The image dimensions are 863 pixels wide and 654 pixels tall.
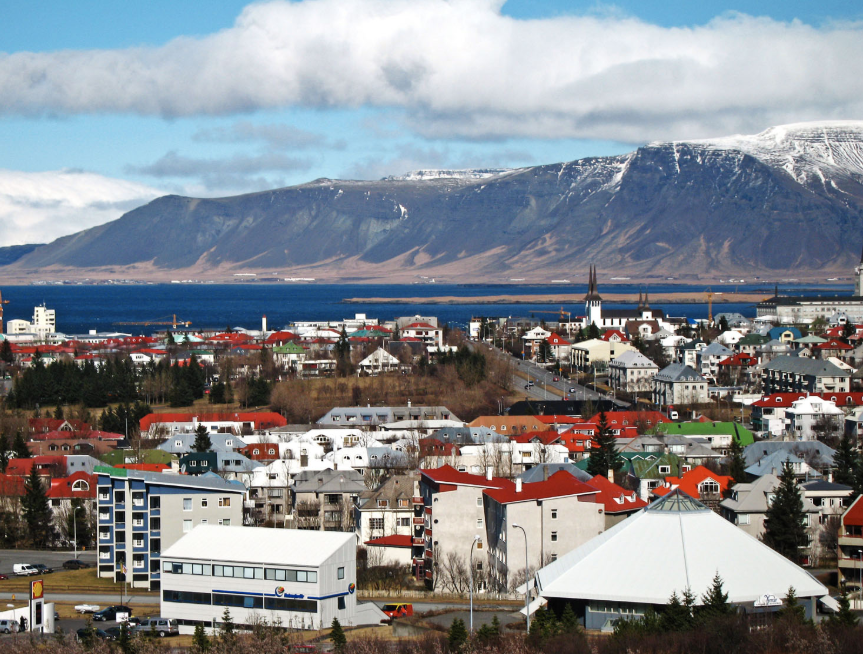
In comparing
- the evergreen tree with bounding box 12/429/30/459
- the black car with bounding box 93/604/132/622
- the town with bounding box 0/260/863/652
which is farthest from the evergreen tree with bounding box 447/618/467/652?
the evergreen tree with bounding box 12/429/30/459

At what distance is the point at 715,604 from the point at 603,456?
19.6 m

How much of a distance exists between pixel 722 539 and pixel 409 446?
73.2 ft

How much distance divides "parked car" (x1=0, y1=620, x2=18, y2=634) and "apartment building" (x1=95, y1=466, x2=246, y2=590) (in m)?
6.25

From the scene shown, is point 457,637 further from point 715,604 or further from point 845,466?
point 845,466

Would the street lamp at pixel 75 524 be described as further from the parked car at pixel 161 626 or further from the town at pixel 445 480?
the parked car at pixel 161 626

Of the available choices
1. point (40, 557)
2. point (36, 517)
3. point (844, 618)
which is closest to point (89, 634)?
point (40, 557)

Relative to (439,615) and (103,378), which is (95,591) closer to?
(439,615)

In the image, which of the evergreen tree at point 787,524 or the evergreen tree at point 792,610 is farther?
the evergreen tree at point 787,524

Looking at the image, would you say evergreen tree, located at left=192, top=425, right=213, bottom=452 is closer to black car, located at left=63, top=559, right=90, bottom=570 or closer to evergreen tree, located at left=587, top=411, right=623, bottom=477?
black car, located at left=63, top=559, right=90, bottom=570

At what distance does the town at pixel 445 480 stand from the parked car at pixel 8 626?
0.42ft

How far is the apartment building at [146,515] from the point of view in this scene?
116 feet

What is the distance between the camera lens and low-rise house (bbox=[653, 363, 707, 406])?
2825 inches

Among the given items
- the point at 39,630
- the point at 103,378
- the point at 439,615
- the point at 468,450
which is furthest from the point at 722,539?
the point at 103,378

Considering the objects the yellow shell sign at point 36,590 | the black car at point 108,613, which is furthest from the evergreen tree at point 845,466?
the yellow shell sign at point 36,590
